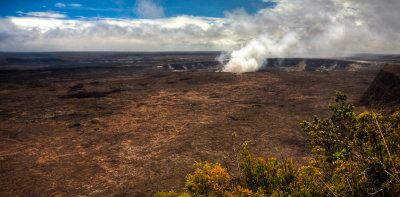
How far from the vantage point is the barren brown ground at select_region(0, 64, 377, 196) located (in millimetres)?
8531

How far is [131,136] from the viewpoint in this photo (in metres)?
13.1

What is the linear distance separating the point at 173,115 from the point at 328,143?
45.6ft

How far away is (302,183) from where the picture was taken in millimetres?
3736

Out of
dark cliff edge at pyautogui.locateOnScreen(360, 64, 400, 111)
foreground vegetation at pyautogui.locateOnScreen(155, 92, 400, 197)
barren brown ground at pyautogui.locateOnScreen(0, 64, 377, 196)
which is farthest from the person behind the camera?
dark cliff edge at pyautogui.locateOnScreen(360, 64, 400, 111)

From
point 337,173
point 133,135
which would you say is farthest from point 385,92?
point 133,135

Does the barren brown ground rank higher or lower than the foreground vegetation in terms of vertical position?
lower

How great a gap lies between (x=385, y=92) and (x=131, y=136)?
16.4 meters

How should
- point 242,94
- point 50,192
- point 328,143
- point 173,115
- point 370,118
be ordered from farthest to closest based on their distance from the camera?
point 242,94 < point 173,115 < point 50,192 < point 328,143 < point 370,118

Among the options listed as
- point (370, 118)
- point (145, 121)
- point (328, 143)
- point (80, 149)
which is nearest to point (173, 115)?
point (145, 121)

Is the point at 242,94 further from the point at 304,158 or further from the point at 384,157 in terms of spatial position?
Answer: the point at 384,157

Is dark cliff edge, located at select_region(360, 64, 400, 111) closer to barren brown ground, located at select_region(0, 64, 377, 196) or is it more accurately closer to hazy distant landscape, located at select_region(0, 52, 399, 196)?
hazy distant landscape, located at select_region(0, 52, 399, 196)

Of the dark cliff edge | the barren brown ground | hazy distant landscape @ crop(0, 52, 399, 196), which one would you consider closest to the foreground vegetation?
hazy distant landscape @ crop(0, 52, 399, 196)

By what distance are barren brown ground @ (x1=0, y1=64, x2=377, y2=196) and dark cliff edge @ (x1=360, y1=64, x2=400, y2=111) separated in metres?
3.35

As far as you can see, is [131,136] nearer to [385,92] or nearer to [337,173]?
[337,173]
